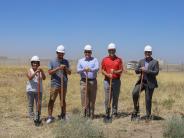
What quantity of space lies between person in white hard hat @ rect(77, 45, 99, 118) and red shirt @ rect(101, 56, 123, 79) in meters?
0.29

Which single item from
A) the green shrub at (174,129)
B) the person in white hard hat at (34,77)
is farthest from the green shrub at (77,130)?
the person in white hard hat at (34,77)

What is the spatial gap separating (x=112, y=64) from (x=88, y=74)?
0.66 m

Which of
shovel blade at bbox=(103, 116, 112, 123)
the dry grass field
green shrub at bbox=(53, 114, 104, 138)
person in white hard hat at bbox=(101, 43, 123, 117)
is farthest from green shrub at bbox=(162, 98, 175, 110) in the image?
green shrub at bbox=(53, 114, 104, 138)

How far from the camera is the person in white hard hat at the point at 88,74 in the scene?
11781mm

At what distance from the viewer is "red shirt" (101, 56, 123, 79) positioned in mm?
12016

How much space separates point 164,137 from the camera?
9.85 m

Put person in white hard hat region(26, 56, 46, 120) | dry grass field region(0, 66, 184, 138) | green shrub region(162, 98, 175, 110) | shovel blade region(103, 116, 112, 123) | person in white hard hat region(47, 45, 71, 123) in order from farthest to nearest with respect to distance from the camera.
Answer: green shrub region(162, 98, 175, 110) < shovel blade region(103, 116, 112, 123) < person in white hard hat region(47, 45, 71, 123) < person in white hard hat region(26, 56, 46, 120) < dry grass field region(0, 66, 184, 138)

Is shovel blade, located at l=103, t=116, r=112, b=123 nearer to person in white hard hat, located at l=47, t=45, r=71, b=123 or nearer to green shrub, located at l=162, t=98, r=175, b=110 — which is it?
person in white hard hat, located at l=47, t=45, r=71, b=123

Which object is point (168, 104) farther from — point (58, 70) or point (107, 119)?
point (58, 70)

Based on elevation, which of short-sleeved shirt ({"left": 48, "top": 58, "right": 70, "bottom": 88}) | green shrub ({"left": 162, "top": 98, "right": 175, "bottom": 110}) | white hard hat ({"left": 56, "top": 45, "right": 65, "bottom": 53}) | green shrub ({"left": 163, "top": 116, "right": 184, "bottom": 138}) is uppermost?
white hard hat ({"left": 56, "top": 45, "right": 65, "bottom": 53})

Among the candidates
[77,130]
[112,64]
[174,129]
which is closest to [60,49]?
[112,64]

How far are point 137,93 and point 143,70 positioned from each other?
24.4 inches

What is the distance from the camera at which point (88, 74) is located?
11.9 m

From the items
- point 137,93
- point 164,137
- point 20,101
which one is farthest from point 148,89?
point 20,101
